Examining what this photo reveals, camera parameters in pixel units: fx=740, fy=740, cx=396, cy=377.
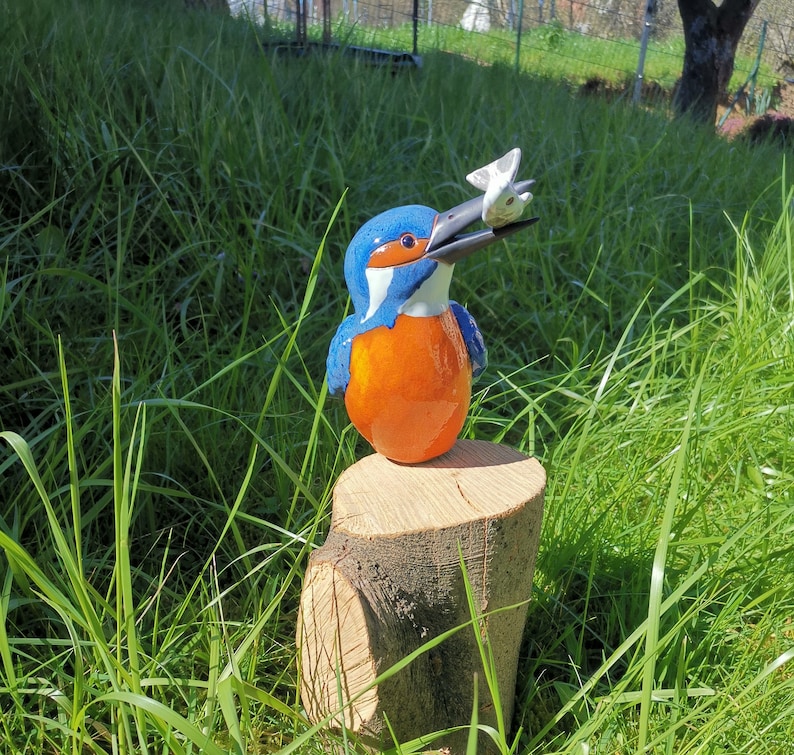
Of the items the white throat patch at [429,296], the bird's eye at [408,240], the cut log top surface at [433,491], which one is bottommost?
the cut log top surface at [433,491]

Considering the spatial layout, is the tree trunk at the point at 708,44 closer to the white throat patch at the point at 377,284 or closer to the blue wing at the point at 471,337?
the blue wing at the point at 471,337

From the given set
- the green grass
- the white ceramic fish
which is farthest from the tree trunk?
the white ceramic fish

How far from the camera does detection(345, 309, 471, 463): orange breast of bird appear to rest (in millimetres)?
1251

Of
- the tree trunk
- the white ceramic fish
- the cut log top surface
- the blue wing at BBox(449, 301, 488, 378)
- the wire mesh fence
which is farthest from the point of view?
the wire mesh fence

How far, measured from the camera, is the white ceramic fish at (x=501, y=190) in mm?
1110

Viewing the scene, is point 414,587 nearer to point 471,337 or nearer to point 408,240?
point 471,337

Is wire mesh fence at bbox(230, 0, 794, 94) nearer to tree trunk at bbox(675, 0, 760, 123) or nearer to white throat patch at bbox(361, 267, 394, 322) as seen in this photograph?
tree trunk at bbox(675, 0, 760, 123)

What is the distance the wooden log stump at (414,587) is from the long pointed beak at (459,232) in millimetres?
401

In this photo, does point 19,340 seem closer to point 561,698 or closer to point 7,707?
point 7,707

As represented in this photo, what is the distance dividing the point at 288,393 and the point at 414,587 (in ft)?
2.88

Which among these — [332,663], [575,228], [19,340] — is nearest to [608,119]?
[575,228]

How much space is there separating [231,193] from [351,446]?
110 cm

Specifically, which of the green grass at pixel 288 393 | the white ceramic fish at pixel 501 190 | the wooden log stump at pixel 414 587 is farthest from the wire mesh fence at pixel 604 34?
the wooden log stump at pixel 414 587

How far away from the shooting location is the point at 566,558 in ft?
5.09
